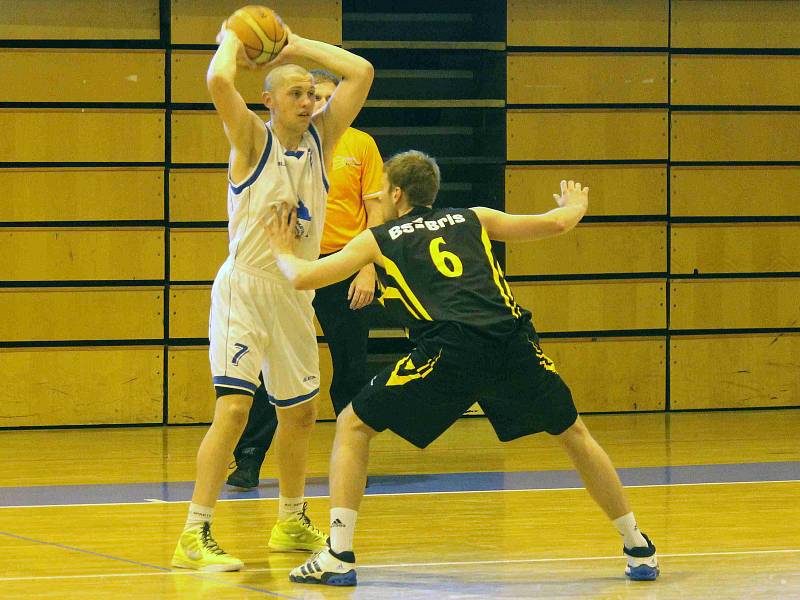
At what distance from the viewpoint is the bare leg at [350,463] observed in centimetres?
373

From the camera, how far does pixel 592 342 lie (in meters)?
8.02

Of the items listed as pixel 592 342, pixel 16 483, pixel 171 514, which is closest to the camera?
pixel 171 514

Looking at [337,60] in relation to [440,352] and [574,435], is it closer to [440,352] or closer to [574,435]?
[440,352]

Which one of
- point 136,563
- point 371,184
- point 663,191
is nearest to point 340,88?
point 371,184

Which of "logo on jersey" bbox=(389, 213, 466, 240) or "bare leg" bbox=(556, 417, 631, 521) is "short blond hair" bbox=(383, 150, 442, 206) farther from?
"bare leg" bbox=(556, 417, 631, 521)

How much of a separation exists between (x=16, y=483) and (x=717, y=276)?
4421mm

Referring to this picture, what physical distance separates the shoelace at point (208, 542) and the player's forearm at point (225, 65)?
1297 millimetres

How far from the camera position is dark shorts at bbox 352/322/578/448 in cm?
369

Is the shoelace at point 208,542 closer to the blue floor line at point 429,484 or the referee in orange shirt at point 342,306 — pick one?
the blue floor line at point 429,484

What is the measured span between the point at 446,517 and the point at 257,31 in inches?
75.0

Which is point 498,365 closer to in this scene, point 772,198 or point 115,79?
point 115,79

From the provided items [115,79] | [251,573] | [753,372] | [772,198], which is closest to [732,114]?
[772,198]

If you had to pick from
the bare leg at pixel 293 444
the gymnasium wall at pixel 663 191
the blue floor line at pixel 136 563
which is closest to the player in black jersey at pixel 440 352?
the blue floor line at pixel 136 563

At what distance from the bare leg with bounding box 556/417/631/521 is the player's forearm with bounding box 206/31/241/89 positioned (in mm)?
1396
